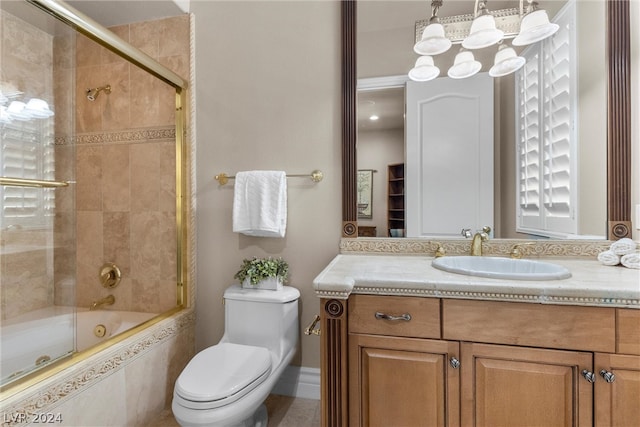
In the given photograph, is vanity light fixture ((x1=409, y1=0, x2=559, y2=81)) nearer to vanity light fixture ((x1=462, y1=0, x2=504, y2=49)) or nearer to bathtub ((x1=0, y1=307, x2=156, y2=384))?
vanity light fixture ((x1=462, y1=0, x2=504, y2=49))

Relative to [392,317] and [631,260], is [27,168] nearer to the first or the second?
[392,317]

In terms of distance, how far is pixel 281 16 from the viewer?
5.67ft

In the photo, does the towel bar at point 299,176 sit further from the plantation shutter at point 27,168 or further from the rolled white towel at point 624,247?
the rolled white towel at point 624,247

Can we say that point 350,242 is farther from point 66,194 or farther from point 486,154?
point 66,194

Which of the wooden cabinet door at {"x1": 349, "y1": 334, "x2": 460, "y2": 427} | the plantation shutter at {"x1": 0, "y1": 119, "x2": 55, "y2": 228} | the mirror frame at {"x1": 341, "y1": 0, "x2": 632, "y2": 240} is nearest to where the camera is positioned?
the wooden cabinet door at {"x1": 349, "y1": 334, "x2": 460, "y2": 427}

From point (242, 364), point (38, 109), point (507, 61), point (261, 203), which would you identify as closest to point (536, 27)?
point (507, 61)

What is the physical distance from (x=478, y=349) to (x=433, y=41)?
134cm

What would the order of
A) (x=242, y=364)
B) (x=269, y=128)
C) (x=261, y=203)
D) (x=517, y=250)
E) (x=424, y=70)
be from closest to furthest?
(x=242, y=364)
(x=517, y=250)
(x=424, y=70)
(x=261, y=203)
(x=269, y=128)

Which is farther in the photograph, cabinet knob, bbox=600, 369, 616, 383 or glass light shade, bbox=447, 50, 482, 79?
glass light shade, bbox=447, 50, 482, 79

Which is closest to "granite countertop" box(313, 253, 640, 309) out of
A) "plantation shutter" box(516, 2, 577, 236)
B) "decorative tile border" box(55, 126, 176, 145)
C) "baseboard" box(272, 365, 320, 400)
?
"plantation shutter" box(516, 2, 577, 236)

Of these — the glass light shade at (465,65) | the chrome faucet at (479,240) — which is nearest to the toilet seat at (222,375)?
the chrome faucet at (479,240)

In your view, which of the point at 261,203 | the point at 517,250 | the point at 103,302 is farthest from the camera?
the point at 103,302

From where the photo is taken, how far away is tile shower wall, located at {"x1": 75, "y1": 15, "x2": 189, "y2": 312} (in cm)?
186

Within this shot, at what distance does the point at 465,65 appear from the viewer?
4.78 feet
